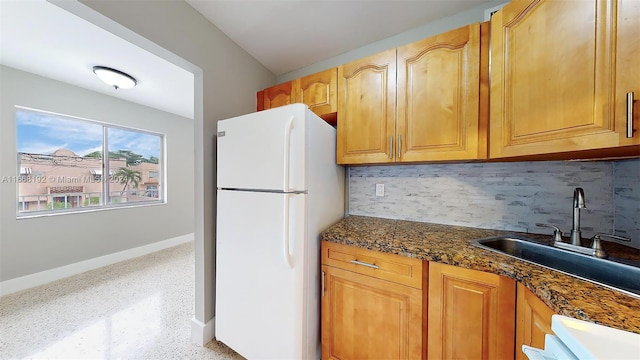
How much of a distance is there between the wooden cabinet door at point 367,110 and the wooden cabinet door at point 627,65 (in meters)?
0.87

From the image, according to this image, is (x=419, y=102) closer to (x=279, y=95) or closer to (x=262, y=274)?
(x=279, y=95)

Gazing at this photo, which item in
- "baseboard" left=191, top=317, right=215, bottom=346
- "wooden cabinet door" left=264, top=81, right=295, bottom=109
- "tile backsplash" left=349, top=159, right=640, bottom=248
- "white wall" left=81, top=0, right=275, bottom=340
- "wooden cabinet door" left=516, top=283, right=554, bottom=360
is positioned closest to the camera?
"wooden cabinet door" left=516, top=283, right=554, bottom=360

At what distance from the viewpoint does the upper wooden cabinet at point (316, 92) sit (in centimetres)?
163

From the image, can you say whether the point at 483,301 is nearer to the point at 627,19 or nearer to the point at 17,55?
the point at 627,19

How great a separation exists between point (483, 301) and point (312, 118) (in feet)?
4.04

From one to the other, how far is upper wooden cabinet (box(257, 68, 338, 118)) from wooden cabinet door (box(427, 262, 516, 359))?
50.8 inches

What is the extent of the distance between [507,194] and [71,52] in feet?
12.6

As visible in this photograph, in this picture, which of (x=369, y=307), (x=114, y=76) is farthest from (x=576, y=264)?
(x=114, y=76)

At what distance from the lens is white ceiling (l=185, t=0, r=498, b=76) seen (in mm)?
1452

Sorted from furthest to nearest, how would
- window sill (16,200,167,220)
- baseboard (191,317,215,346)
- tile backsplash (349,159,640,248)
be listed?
window sill (16,200,167,220) → baseboard (191,317,215,346) → tile backsplash (349,159,640,248)

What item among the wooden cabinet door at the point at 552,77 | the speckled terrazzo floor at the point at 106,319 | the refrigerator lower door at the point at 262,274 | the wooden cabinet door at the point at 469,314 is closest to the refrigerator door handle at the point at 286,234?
the refrigerator lower door at the point at 262,274

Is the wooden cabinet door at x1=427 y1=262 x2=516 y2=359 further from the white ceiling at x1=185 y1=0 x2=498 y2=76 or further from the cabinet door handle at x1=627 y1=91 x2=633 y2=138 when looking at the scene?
the white ceiling at x1=185 y1=0 x2=498 y2=76

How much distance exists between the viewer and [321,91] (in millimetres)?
1682

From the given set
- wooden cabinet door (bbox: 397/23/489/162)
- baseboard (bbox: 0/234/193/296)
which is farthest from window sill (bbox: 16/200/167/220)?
wooden cabinet door (bbox: 397/23/489/162)
